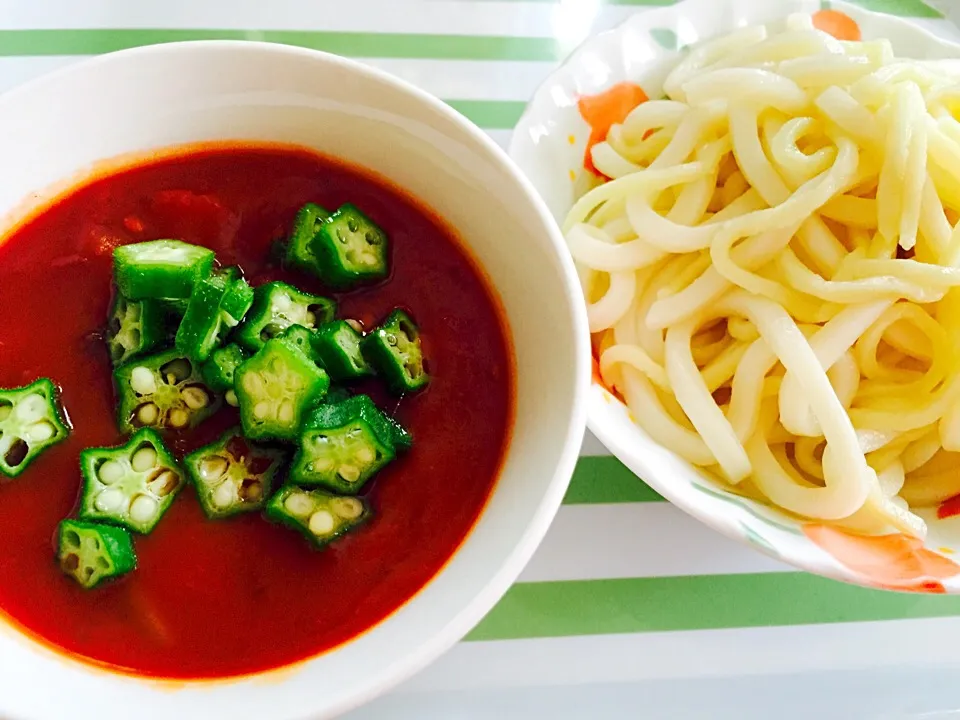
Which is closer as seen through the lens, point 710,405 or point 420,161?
point 420,161

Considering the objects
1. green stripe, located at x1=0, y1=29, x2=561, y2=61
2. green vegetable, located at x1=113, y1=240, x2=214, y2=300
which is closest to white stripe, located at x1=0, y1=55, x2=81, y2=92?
green stripe, located at x1=0, y1=29, x2=561, y2=61

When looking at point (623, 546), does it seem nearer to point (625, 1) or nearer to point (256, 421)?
point (256, 421)

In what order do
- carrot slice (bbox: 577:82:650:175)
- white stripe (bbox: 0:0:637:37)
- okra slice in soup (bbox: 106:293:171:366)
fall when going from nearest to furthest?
okra slice in soup (bbox: 106:293:171:366)
carrot slice (bbox: 577:82:650:175)
white stripe (bbox: 0:0:637:37)

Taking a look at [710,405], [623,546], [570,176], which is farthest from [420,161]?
[623,546]

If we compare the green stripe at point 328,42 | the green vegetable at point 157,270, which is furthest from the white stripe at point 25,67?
the green vegetable at point 157,270

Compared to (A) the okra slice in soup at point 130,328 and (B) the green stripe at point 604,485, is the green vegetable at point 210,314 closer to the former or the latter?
(A) the okra slice in soup at point 130,328

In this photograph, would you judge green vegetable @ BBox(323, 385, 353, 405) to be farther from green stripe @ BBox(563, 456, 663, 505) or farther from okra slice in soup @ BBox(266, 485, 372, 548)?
green stripe @ BBox(563, 456, 663, 505)
